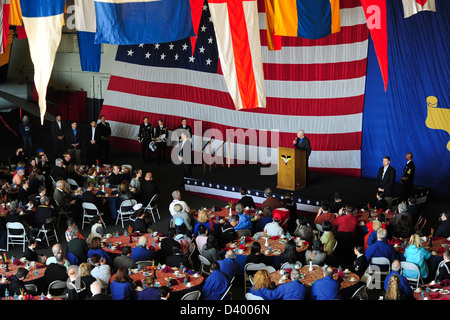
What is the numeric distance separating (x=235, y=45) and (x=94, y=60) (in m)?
4.55

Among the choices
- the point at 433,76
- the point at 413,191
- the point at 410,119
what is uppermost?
the point at 433,76

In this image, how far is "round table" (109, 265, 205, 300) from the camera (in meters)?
9.91

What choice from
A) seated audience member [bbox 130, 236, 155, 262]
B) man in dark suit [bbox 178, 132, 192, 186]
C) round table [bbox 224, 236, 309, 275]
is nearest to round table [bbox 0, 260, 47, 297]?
seated audience member [bbox 130, 236, 155, 262]

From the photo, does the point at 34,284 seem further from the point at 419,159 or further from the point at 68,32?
the point at 68,32

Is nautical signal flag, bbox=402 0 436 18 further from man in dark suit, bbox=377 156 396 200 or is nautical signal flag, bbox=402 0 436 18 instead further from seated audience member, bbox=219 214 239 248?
seated audience member, bbox=219 214 239 248

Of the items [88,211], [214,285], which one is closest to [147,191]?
[88,211]

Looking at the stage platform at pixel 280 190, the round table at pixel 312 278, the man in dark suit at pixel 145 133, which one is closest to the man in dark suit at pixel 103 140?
the man in dark suit at pixel 145 133

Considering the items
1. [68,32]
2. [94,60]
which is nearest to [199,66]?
[94,60]

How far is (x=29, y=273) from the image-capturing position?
10.5 meters

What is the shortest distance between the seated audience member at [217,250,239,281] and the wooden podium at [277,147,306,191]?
5545mm

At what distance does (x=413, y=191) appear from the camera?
16.8 meters

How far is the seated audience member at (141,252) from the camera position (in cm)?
1116

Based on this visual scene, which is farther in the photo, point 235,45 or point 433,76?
point 433,76

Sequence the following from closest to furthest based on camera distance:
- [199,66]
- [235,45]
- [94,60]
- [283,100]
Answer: [235,45] < [94,60] < [283,100] < [199,66]
